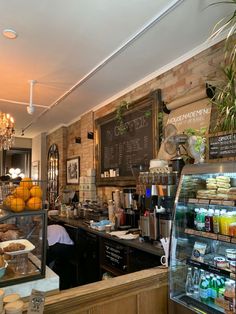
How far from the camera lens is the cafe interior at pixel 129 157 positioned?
5.17ft

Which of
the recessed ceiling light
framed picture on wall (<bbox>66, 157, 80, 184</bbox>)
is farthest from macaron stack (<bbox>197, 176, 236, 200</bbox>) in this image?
framed picture on wall (<bbox>66, 157, 80, 184</bbox>)

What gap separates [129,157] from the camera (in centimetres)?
401

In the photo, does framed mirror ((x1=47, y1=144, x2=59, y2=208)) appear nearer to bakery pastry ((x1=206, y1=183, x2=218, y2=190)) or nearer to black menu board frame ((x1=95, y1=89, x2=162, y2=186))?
black menu board frame ((x1=95, y1=89, x2=162, y2=186))

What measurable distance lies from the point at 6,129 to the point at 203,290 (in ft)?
13.0

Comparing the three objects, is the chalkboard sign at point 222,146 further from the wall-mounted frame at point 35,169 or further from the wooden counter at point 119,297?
the wall-mounted frame at point 35,169

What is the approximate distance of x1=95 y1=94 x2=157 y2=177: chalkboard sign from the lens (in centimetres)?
357

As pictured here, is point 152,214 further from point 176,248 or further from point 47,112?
point 47,112

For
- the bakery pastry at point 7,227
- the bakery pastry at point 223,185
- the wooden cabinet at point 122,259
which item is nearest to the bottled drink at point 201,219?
the bakery pastry at point 223,185

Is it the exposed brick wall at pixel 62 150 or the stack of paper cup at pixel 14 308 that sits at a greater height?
the exposed brick wall at pixel 62 150

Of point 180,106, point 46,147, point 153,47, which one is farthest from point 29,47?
point 46,147

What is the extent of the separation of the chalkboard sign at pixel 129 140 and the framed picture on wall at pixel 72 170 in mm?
1202

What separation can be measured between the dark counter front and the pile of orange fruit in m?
1.17

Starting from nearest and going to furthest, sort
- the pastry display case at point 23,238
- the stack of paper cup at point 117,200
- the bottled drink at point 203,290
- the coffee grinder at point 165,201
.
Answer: the pastry display case at point 23,238, the bottled drink at point 203,290, the coffee grinder at point 165,201, the stack of paper cup at point 117,200

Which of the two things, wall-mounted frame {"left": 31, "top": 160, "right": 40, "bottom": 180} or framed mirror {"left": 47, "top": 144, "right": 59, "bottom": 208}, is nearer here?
framed mirror {"left": 47, "top": 144, "right": 59, "bottom": 208}
